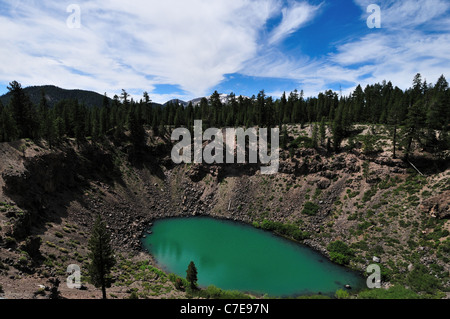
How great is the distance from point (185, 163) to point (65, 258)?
48.4 m

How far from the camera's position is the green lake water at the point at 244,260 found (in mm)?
34375

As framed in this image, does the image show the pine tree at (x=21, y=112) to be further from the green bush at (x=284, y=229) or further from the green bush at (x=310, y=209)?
the green bush at (x=310, y=209)

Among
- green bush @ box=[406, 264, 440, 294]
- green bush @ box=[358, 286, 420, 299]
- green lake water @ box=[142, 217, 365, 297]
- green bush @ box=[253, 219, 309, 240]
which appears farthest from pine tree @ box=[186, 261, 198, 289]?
green bush @ box=[406, 264, 440, 294]

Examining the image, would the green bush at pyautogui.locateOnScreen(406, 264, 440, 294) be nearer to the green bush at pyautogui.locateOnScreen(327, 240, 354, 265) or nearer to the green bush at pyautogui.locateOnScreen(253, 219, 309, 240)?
the green bush at pyautogui.locateOnScreen(327, 240, 354, 265)

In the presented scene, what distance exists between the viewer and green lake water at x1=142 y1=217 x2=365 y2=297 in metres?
34.4

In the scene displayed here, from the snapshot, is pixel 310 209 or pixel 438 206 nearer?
pixel 438 206

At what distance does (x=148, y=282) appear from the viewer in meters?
32.5

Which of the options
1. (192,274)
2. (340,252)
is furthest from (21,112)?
(340,252)

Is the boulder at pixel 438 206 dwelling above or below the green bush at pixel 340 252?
above

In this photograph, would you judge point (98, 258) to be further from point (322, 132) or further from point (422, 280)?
point (322, 132)

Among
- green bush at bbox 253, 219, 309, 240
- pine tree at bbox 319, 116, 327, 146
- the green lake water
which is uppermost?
pine tree at bbox 319, 116, 327, 146

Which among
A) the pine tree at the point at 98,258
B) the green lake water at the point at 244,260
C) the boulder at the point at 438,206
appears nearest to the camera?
the pine tree at the point at 98,258

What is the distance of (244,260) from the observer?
1634 inches

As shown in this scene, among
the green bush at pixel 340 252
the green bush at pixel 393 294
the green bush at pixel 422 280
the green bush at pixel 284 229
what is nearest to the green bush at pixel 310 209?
the green bush at pixel 284 229
